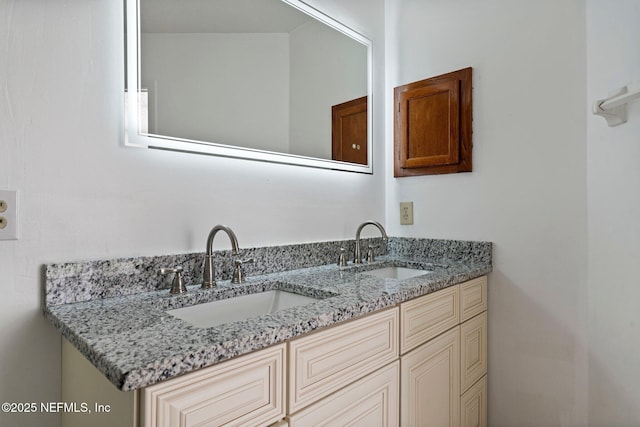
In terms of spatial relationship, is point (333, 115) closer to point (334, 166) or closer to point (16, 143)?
point (334, 166)

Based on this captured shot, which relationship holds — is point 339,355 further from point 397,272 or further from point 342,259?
point 397,272

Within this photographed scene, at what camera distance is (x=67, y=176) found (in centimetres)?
86

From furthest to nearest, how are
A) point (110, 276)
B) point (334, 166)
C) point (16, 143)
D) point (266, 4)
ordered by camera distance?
point (334, 166)
point (266, 4)
point (110, 276)
point (16, 143)

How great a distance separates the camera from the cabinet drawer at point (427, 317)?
1.04 metres

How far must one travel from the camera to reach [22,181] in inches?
31.6

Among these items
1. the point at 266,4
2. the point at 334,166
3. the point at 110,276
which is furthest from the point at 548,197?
the point at 110,276

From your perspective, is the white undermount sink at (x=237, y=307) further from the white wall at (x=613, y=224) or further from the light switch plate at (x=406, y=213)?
the white wall at (x=613, y=224)

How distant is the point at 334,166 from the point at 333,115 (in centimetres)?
24

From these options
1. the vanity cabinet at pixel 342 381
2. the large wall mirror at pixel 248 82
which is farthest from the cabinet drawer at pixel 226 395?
the large wall mirror at pixel 248 82

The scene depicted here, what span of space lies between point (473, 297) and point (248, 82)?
3.82ft

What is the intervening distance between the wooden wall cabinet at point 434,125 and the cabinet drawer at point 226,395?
1191mm

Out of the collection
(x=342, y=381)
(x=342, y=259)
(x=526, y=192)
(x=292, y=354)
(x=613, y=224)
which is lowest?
(x=342, y=381)

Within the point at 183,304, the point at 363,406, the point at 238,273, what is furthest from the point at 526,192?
the point at 183,304

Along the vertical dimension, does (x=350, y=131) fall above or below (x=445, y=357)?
above
